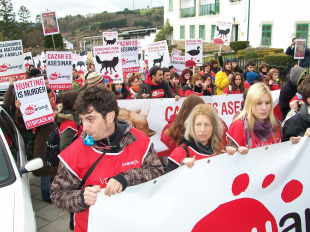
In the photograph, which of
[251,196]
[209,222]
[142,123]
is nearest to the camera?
[209,222]

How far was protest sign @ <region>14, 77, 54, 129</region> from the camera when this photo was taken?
203 inches

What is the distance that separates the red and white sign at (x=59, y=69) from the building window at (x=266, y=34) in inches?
998

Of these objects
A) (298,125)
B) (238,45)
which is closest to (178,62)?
(298,125)

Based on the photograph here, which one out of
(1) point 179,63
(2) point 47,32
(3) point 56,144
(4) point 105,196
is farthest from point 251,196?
(1) point 179,63

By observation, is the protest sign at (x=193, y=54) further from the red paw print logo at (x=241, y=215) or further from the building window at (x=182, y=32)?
the building window at (x=182, y=32)

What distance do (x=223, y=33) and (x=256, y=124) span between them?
29.3 feet

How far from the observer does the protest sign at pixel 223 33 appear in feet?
37.4

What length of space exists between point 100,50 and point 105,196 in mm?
5278

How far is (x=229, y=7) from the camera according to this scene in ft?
110

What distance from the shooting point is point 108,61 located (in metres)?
6.98

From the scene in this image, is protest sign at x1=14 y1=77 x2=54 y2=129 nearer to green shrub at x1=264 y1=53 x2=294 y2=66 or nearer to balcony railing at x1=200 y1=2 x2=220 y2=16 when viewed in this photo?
green shrub at x1=264 y1=53 x2=294 y2=66

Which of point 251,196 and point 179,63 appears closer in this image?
point 251,196

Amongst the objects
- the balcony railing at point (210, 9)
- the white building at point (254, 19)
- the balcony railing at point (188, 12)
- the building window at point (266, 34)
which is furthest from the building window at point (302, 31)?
the balcony railing at point (188, 12)

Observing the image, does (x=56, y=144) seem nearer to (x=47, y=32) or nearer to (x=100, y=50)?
(x=100, y=50)
